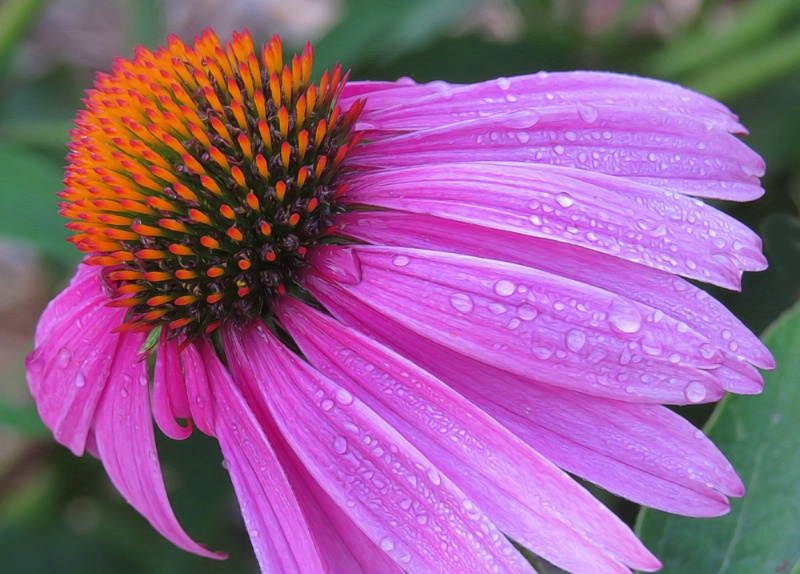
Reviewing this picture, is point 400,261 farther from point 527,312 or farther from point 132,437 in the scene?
point 132,437

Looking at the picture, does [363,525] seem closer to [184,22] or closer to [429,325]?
[429,325]

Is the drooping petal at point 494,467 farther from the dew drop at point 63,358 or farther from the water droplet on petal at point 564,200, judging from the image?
the dew drop at point 63,358

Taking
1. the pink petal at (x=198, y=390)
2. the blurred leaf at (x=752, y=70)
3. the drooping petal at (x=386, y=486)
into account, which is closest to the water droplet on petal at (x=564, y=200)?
the drooping petal at (x=386, y=486)

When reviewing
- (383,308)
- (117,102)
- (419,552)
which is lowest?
(419,552)

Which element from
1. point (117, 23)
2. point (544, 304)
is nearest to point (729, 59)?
point (544, 304)

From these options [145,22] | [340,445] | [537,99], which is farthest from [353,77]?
[340,445]

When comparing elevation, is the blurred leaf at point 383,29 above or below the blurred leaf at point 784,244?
above
